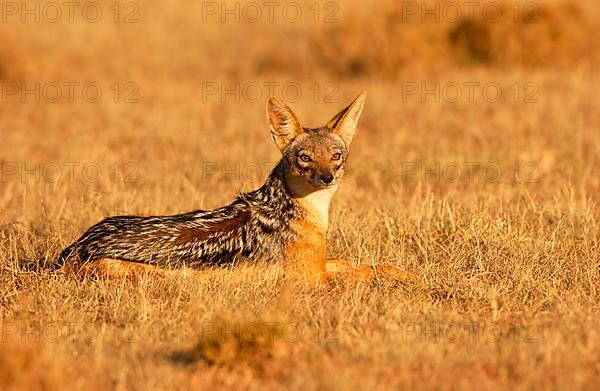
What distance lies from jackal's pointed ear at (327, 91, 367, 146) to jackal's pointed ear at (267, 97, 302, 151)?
1.08 ft

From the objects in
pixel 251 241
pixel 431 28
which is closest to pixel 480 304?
pixel 251 241

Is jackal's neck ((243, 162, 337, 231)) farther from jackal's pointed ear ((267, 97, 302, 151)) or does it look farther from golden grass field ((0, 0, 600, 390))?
golden grass field ((0, 0, 600, 390))

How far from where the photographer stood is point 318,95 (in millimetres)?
18219

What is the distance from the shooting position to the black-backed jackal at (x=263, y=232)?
26.6ft

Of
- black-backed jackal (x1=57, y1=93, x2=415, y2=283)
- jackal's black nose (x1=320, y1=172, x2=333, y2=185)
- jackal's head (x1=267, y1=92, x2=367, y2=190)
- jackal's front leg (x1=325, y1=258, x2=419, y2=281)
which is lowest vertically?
jackal's front leg (x1=325, y1=258, x2=419, y2=281)

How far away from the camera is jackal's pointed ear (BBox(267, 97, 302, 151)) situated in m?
8.66

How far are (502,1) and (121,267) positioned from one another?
17.1m

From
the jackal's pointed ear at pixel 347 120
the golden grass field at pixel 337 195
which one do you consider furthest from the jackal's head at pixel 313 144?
the golden grass field at pixel 337 195

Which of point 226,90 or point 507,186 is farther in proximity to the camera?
point 226,90

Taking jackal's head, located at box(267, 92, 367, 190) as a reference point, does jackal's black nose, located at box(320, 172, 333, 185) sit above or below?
below

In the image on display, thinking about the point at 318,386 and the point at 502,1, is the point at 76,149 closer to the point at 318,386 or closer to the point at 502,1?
the point at 318,386

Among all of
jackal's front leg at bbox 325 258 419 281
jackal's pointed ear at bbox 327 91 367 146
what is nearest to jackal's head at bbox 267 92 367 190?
jackal's pointed ear at bbox 327 91 367 146

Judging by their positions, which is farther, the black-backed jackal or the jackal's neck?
the jackal's neck

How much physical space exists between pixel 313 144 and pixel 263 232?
0.90 metres
